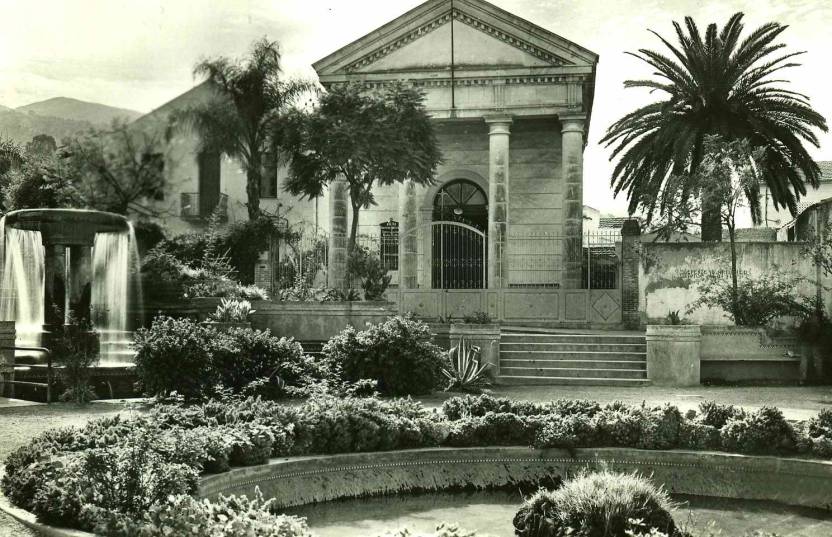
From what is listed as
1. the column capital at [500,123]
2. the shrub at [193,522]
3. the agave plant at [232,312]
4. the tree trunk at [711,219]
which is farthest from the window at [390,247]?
the shrub at [193,522]

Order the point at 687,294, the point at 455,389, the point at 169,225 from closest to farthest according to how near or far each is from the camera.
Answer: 1. the point at 455,389
2. the point at 687,294
3. the point at 169,225

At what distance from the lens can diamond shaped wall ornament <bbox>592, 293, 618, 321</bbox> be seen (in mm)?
24184

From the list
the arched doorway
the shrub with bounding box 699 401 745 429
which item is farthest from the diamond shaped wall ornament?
the shrub with bounding box 699 401 745 429

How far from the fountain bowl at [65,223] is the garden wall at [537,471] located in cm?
955

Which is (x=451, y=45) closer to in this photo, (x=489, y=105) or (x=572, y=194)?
(x=489, y=105)

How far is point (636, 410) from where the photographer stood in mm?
10094

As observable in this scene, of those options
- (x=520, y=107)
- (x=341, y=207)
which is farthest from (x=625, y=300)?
(x=341, y=207)

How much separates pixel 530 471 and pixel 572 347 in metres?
9.41

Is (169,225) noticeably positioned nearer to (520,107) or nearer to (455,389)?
(520,107)

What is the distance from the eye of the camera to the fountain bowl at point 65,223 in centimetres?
1644

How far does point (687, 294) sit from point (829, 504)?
12.4 metres

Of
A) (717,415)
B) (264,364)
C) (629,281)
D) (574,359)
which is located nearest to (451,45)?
(629,281)

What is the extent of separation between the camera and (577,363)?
18.2 m

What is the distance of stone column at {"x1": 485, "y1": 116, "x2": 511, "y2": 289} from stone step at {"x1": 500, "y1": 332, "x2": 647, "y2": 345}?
7.24 m
